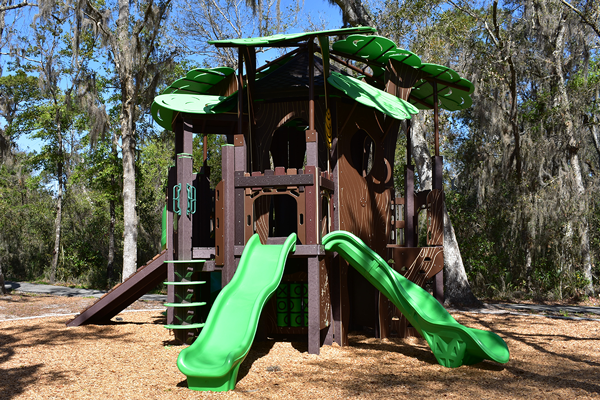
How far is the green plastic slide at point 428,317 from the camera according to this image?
6148mm

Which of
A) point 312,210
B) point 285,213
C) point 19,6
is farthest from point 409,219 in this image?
point 19,6

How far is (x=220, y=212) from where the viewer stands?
23.2ft

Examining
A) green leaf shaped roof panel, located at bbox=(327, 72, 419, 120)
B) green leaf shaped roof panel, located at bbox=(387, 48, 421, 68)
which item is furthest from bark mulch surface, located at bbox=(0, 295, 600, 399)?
green leaf shaped roof panel, located at bbox=(387, 48, 421, 68)

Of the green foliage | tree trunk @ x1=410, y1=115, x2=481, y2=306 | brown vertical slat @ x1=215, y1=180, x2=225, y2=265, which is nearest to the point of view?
brown vertical slat @ x1=215, y1=180, x2=225, y2=265

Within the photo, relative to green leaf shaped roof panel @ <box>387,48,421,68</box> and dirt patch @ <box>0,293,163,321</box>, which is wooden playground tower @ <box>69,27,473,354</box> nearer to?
green leaf shaped roof panel @ <box>387,48,421,68</box>

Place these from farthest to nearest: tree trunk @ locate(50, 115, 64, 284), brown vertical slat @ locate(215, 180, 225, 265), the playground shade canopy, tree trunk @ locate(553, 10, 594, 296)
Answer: tree trunk @ locate(50, 115, 64, 284) < tree trunk @ locate(553, 10, 594, 296) < the playground shade canopy < brown vertical slat @ locate(215, 180, 225, 265)

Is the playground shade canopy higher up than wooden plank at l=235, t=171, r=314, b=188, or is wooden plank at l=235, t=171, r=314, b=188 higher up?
the playground shade canopy

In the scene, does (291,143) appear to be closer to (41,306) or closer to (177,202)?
(177,202)

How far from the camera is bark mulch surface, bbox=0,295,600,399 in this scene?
5.00 metres

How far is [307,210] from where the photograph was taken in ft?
22.3

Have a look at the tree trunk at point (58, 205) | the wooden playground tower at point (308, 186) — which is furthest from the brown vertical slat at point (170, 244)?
the tree trunk at point (58, 205)

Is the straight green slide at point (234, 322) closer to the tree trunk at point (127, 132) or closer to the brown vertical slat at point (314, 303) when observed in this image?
the brown vertical slat at point (314, 303)

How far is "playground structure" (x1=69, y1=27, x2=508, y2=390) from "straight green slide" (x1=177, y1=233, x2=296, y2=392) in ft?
0.08

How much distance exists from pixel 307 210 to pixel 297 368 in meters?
2.13
